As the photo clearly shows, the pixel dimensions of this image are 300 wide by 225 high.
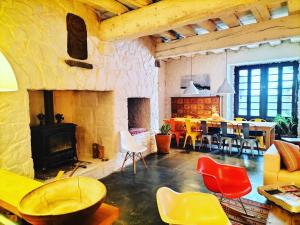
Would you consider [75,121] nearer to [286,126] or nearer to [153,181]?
[153,181]

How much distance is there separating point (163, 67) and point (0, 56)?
6.71 metres

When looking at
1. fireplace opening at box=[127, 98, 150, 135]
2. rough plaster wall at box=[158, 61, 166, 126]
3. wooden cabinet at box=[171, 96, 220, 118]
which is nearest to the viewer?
fireplace opening at box=[127, 98, 150, 135]

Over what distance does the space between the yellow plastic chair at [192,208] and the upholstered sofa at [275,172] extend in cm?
151

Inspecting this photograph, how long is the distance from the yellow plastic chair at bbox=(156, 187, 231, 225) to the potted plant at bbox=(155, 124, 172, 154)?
11.3 ft

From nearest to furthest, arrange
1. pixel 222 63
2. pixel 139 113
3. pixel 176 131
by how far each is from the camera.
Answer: pixel 139 113 < pixel 176 131 < pixel 222 63

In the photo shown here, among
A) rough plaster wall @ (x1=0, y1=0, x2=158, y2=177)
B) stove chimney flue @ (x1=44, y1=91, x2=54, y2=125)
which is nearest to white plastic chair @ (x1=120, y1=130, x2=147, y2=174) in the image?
rough plaster wall @ (x1=0, y1=0, x2=158, y2=177)

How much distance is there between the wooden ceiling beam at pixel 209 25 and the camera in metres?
3.97

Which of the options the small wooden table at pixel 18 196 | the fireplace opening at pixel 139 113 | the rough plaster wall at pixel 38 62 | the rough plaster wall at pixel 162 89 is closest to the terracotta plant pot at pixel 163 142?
the fireplace opening at pixel 139 113

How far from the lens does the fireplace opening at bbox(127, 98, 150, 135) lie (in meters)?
5.36

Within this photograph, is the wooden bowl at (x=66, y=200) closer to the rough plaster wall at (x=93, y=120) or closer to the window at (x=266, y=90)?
the rough plaster wall at (x=93, y=120)

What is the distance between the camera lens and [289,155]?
9.66 feet

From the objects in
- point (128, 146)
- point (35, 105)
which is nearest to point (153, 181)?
point (128, 146)

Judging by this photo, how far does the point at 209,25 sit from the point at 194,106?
350 centimetres

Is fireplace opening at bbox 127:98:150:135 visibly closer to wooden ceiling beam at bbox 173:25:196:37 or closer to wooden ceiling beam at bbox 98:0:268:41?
wooden ceiling beam at bbox 173:25:196:37
